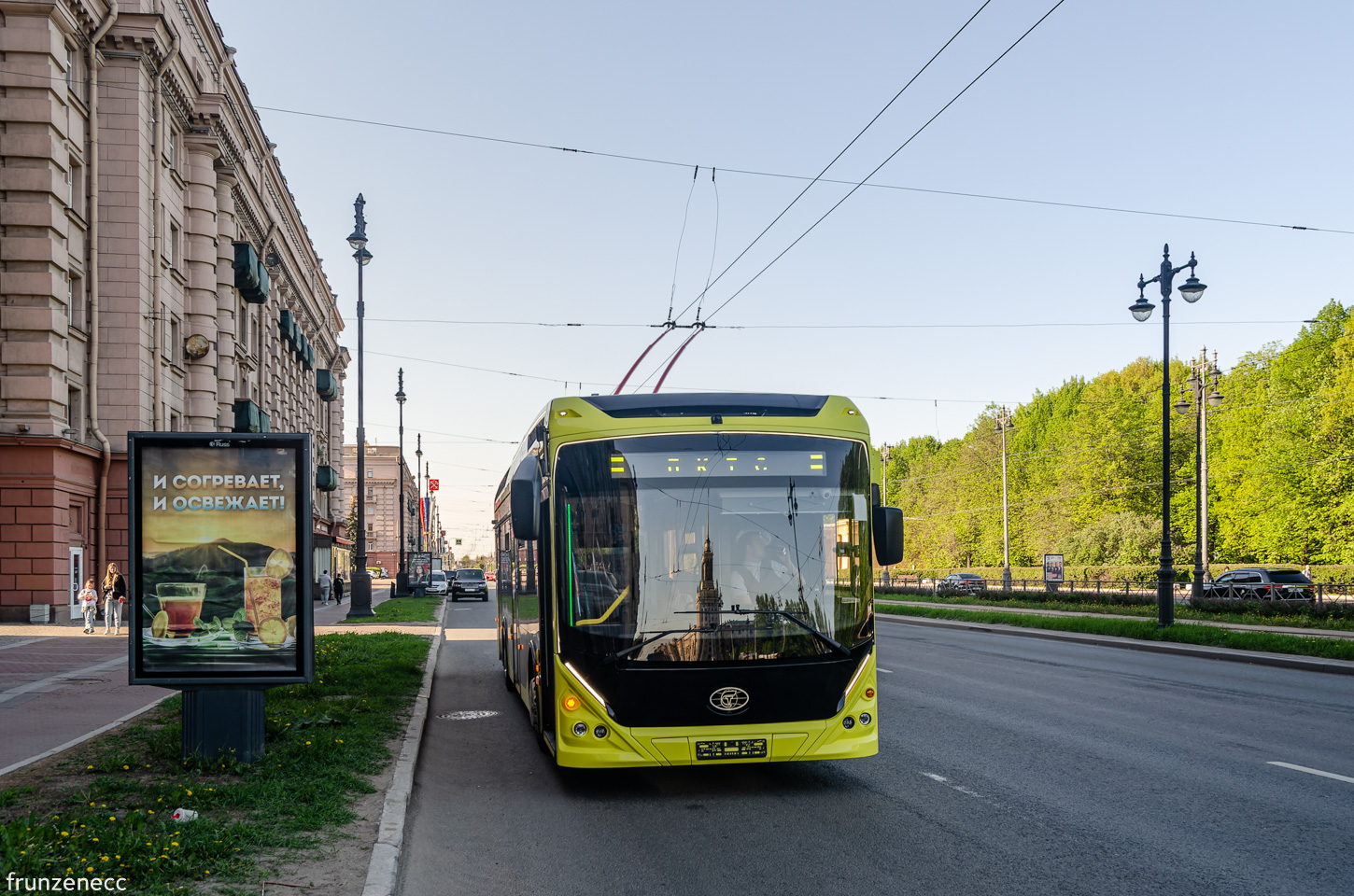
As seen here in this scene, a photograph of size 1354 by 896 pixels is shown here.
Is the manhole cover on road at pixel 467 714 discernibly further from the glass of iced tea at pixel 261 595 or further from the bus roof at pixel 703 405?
the bus roof at pixel 703 405

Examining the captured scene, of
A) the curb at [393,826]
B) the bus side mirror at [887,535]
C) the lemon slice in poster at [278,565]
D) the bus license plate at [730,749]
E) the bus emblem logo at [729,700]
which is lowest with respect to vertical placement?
the curb at [393,826]

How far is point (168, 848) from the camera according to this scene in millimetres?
5625

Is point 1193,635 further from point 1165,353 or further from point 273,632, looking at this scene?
point 273,632

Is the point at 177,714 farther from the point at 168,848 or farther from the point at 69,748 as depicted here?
the point at 168,848

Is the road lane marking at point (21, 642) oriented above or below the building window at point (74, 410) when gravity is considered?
below

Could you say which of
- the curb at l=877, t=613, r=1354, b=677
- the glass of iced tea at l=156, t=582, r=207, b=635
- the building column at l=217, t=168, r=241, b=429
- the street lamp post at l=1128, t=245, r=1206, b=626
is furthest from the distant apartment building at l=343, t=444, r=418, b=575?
the glass of iced tea at l=156, t=582, r=207, b=635

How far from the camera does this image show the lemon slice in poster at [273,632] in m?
8.19

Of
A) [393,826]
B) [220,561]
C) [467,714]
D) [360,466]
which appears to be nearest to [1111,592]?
[360,466]

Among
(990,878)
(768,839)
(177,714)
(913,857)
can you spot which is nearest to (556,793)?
(768,839)

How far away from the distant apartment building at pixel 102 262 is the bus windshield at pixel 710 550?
17379 mm

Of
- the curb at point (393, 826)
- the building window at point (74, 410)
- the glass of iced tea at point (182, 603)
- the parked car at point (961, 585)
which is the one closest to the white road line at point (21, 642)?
the building window at point (74, 410)

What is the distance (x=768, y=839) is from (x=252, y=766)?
151 inches

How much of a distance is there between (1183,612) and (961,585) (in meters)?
24.5

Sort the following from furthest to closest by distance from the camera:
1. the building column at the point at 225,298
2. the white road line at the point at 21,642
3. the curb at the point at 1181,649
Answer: the building column at the point at 225,298
the white road line at the point at 21,642
the curb at the point at 1181,649
